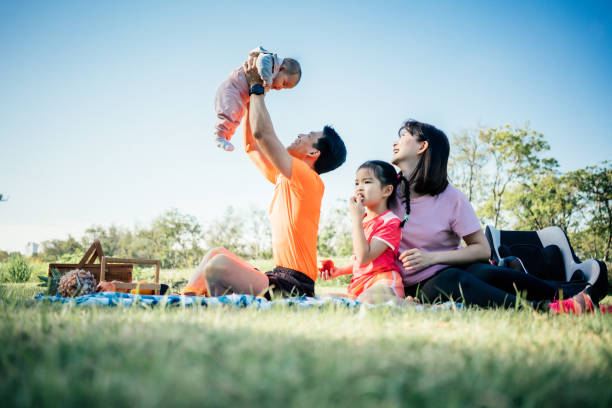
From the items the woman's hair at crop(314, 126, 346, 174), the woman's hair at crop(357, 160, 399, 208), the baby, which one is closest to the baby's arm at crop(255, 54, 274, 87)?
the baby

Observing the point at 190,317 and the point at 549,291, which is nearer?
the point at 190,317

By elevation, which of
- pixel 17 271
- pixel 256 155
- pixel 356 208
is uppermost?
pixel 256 155

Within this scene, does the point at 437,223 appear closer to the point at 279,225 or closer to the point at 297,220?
the point at 297,220

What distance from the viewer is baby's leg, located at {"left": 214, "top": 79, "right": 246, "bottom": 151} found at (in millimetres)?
3431

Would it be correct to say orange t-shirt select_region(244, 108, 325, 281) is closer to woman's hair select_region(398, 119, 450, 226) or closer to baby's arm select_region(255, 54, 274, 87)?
baby's arm select_region(255, 54, 274, 87)

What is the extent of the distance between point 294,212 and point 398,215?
975 mm

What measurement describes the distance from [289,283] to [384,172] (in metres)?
1.31

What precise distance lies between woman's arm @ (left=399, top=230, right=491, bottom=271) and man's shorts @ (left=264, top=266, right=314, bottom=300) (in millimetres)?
825

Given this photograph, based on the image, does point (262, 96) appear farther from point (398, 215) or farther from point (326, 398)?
point (326, 398)

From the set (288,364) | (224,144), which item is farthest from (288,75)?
(288,364)

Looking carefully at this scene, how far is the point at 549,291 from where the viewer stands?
122 inches

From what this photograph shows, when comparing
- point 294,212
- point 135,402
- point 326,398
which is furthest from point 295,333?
point 294,212

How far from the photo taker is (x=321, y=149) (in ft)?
12.7

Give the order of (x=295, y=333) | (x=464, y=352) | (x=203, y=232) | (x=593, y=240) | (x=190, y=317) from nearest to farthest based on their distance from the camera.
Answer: (x=464, y=352) < (x=295, y=333) < (x=190, y=317) < (x=593, y=240) < (x=203, y=232)
